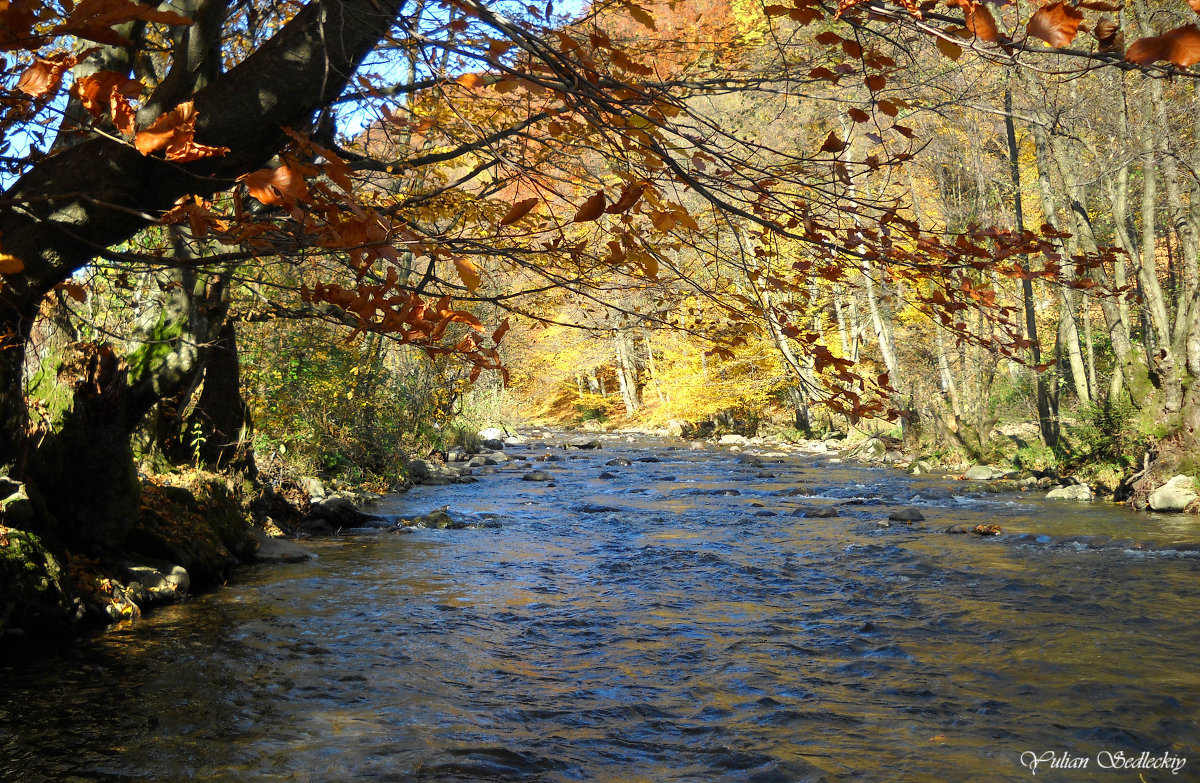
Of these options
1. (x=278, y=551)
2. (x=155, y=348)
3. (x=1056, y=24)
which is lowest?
(x=278, y=551)

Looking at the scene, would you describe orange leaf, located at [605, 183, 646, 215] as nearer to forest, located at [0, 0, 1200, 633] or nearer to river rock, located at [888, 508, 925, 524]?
forest, located at [0, 0, 1200, 633]

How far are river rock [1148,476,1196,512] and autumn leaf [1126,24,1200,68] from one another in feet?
35.8

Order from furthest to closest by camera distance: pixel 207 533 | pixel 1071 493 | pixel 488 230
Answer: pixel 1071 493, pixel 207 533, pixel 488 230

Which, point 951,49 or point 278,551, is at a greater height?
point 951,49

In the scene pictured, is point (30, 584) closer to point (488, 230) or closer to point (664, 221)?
point (488, 230)

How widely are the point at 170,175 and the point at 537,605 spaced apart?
4895 mm

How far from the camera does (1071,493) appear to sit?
39.5 ft

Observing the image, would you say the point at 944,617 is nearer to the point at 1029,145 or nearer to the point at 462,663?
the point at 462,663

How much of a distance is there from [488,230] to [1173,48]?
350 cm

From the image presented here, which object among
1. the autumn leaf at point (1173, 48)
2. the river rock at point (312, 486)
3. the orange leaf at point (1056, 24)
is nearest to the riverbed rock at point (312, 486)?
the river rock at point (312, 486)

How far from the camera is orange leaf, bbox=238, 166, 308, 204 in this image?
177 centimetres

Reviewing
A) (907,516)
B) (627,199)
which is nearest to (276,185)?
(627,199)

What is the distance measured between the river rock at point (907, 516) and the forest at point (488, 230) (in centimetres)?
277

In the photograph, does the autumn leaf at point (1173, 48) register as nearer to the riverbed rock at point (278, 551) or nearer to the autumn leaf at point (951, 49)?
the autumn leaf at point (951, 49)
